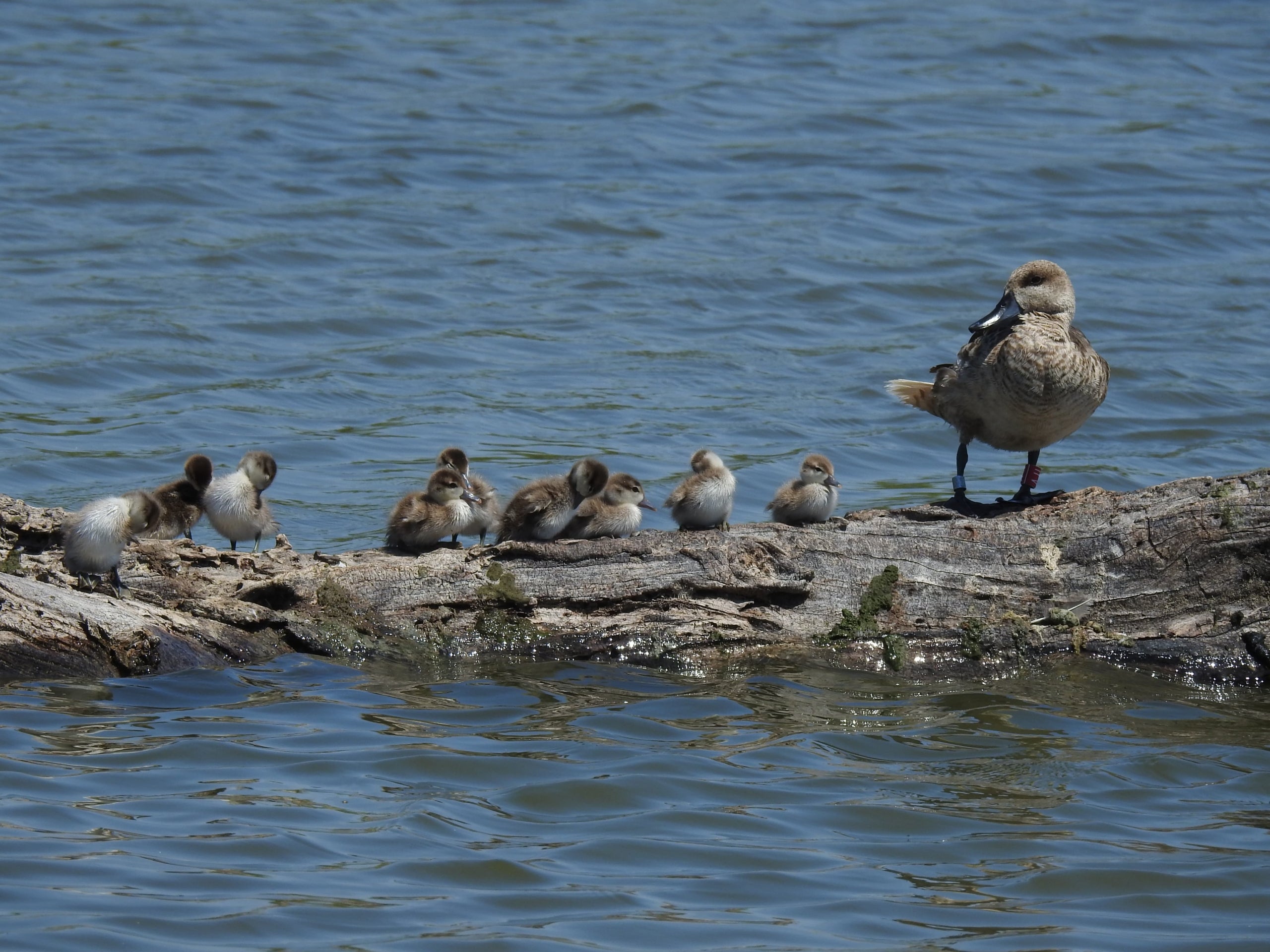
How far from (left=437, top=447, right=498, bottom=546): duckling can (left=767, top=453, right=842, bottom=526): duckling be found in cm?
139

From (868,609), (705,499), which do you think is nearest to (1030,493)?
Answer: (868,609)

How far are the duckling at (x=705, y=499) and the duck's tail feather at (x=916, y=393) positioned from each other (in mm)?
1388

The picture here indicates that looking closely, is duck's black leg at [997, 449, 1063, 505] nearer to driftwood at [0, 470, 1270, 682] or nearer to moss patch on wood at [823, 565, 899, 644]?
driftwood at [0, 470, 1270, 682]

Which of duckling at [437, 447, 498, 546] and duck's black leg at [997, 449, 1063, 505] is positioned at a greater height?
duck's black leg at [997, 449, 1063, 505]

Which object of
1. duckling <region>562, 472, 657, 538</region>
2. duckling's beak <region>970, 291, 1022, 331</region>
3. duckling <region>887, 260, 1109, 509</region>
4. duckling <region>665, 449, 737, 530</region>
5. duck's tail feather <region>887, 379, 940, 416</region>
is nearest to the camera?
duckling <region>665, 449, 737, 530</region>

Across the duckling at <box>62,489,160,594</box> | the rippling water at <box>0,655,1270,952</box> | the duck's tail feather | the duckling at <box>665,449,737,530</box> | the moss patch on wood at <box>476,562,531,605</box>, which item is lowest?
the rippling water at <box>0,655,1270,952</box>

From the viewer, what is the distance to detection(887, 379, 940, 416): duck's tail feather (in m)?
8.99

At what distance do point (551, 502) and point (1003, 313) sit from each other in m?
2.46

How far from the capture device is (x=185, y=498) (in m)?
8.48

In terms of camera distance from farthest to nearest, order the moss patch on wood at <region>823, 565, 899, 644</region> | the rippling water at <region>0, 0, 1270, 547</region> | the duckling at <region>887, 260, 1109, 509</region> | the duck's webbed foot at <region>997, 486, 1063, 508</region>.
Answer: the rippling water at <region>0, 0, 1270, 547</region> → the duckling at <region>887, 260, 1109, 509</region> → the duck's webbed foot at <region>997, 486, 1063, 508</region> → the moss patch on wood at <region>823, 565, 899, 644</region>

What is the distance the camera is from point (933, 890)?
5949 millimetres

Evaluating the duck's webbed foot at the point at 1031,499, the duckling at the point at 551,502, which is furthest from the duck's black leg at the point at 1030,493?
the duckling at the point at 551,502

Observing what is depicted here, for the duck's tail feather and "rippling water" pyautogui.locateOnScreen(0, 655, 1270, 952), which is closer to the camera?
"rippling water" pyautogui.locateOnScreen(0, 655, 1270, 952)

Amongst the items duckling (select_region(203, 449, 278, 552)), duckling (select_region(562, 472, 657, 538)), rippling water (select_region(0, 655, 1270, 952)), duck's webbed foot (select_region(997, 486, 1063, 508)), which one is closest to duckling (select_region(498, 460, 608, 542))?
duckling (select_region(562, 472, 657, 538))
